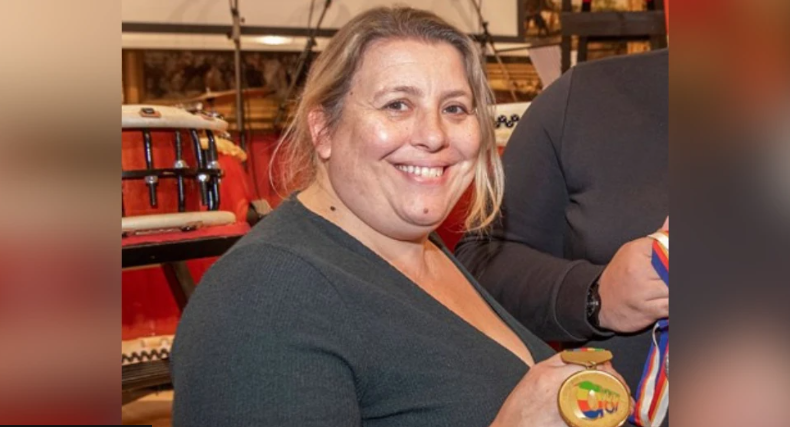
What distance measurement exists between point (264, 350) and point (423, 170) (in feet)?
1.50

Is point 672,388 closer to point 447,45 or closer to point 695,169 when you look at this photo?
point 695,169

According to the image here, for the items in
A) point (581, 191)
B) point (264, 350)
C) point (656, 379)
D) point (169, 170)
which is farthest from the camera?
point (169, 170)

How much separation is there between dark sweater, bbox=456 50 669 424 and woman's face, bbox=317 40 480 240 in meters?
0.26

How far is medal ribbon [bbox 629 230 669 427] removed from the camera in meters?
1.05

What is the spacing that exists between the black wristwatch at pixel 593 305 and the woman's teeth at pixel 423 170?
33cm

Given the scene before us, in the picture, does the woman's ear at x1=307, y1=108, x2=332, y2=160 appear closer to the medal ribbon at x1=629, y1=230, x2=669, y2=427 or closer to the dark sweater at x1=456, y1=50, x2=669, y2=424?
the dark sweater at x1=456, y1=50, x2=669, y2=424

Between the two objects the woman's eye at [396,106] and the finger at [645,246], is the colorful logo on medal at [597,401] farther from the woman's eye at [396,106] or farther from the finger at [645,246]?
the woman's eye at [396,106]

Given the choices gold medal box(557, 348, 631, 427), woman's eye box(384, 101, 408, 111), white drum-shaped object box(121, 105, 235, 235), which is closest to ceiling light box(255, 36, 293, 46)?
white drum-shaped object box(121, 105, 235, 235)

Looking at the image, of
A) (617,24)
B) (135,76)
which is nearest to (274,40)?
(135,76)

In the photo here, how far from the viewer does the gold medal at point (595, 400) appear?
2.65ft

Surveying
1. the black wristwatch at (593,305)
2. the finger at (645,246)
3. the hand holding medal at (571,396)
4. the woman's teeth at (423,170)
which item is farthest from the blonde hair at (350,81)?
the hand holding medal at (571,396)

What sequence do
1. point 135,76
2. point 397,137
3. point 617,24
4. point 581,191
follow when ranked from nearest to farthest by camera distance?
point 397,137
point 581,191
point 617,24
point 135,76

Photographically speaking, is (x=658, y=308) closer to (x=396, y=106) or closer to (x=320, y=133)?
(x=396, y=106)

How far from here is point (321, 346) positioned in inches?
38.0
